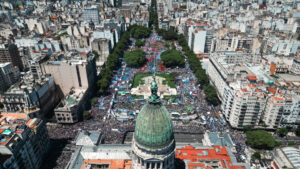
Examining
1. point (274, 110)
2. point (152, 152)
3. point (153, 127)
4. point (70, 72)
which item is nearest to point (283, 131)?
point (274, 110)

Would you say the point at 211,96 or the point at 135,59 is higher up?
the point at 135,59

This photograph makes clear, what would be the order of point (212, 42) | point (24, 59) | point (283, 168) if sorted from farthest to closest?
point (212, 42) → point (24, 59) → point (283, 168)

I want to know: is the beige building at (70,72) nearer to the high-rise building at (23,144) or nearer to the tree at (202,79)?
the high-rise building at (23,144)

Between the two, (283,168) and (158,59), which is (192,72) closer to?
(158,59)

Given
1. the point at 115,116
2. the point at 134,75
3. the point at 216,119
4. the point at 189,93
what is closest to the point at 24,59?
the point at 134,75

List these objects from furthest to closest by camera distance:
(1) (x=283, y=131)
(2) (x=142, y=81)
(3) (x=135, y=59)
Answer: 1. (3) (x=135, y=59)
2. (2) (x=142, y=81)
3. (1) (x=283, y=131)

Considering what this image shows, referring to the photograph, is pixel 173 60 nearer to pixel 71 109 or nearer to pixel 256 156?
pixel 71 109
